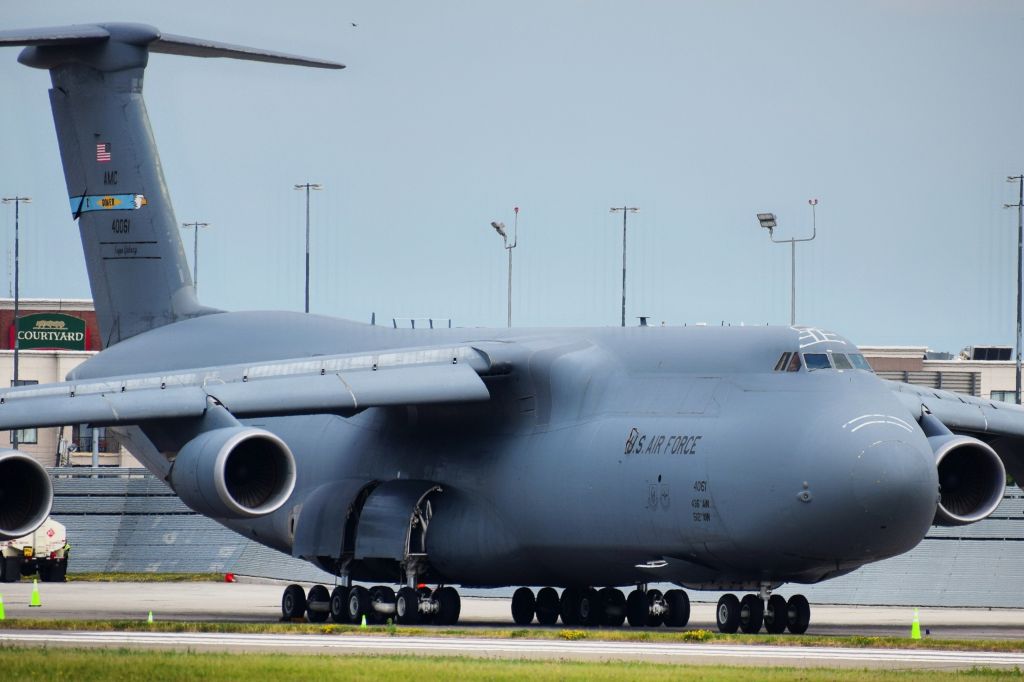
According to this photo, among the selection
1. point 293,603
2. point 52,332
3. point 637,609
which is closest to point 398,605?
point 293,603

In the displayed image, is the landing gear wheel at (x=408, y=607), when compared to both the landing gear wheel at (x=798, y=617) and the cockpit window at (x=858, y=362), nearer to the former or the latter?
the landing gear wheel at (x=798, y=617)

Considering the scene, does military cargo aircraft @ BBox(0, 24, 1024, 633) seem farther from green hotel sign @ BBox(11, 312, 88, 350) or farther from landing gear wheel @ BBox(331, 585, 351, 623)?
green hotel sign @ BBox(11, 312, 88, 350)

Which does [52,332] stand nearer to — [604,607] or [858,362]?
[604,607]

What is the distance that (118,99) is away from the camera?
30531 millimetres

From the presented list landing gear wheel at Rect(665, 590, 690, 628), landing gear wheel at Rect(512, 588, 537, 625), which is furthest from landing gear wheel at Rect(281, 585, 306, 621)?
landing gear wheel at Rect(665, 590, 690, 628)

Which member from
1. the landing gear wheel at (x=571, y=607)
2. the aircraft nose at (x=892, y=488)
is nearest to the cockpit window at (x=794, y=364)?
the aircraft nose at (x=892, y=488)

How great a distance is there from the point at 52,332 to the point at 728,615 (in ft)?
172

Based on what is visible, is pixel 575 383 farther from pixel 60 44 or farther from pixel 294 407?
A: pixel 60 44

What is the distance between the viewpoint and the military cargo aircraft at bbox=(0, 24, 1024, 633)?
22.0m

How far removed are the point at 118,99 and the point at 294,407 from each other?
9.03m

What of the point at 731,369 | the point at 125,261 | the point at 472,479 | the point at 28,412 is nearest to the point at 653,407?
the point at 731,369

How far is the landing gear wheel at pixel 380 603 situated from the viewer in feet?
84.4

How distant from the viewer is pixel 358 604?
25812mm

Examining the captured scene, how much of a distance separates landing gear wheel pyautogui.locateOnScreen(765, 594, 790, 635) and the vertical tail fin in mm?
12136
